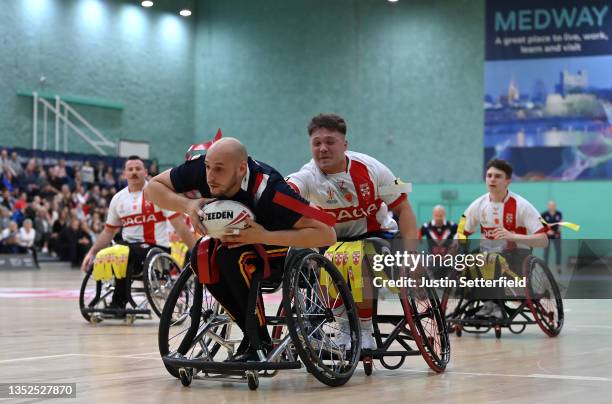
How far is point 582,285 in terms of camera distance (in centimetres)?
1124

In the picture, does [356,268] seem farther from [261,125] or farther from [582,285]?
[261,125]

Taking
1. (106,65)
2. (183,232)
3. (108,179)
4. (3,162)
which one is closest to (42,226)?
(3,162)

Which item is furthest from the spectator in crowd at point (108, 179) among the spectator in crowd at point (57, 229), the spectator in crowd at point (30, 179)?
the spectator in crowd at point (57, 229)

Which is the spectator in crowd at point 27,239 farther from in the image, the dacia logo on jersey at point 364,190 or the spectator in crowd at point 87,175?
the dacia logo on jersey at point 364,190

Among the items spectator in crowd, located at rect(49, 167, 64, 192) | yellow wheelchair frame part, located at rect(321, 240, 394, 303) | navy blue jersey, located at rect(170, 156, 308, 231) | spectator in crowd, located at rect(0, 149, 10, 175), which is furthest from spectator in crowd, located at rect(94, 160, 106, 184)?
navy blue jersey, located at rect(170, 156, 308, 231)

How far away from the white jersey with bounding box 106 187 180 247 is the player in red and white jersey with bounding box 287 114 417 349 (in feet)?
14.5

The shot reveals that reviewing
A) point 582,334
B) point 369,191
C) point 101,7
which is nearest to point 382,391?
point 369,191

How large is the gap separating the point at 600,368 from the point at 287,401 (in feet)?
7.90

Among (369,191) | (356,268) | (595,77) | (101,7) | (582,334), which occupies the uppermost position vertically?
(101,7)

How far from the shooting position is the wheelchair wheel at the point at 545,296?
28.4 feet

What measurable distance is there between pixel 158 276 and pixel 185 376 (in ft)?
17.5

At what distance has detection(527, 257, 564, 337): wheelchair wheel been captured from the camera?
8.66 m

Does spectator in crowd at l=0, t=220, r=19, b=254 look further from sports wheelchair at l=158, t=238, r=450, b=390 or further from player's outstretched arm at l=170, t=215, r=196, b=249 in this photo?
sports wheelchair at l=158, t=238, r=450, b=390

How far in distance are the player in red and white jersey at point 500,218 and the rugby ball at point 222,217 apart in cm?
455
